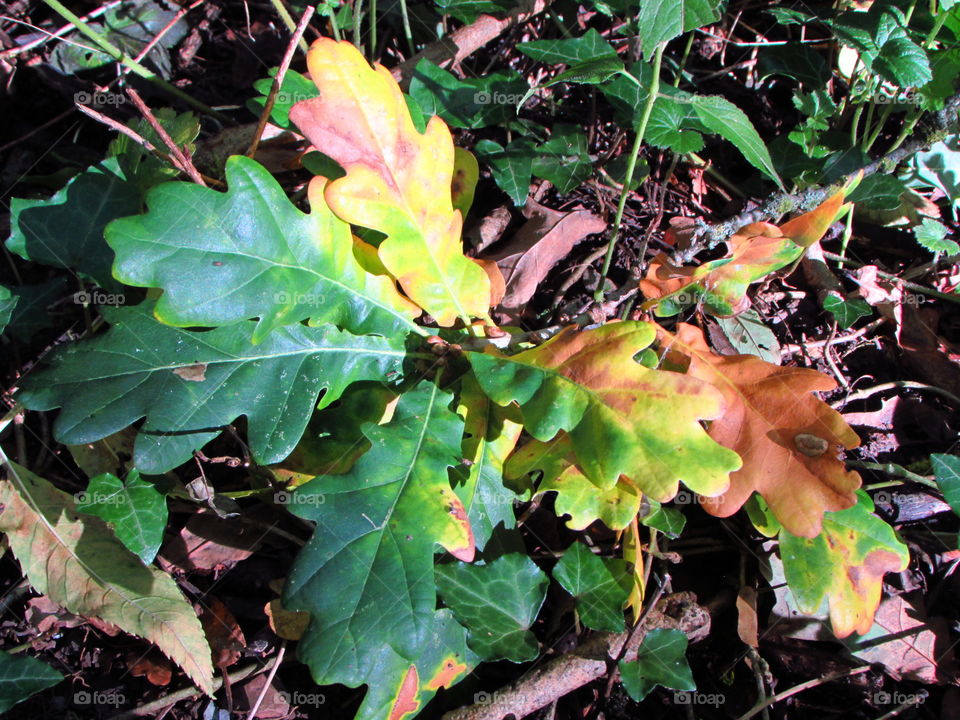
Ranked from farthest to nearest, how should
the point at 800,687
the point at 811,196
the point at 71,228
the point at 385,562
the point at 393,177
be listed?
the point at 811,196, the point at 71,228, the point at 800,687, the point at 393,177, the point at 385,562

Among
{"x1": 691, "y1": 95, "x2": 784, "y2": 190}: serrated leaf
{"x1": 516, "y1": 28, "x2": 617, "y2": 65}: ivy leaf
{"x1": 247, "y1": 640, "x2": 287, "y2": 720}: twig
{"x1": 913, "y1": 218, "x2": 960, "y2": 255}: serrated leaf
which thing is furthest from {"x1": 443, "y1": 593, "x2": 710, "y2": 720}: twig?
{"x1": 516, "y1": 28, "x2": 617, "y2": 65}: ivy leaf

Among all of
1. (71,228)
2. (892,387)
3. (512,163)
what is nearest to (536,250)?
(512,163)

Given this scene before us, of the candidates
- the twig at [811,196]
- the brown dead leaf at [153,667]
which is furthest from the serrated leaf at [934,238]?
the brown dead leaf at [153,667]

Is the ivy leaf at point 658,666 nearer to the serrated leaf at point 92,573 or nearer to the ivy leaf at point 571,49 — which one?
the serrated leaf at point 92,573

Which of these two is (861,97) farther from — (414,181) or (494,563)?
(494,563)

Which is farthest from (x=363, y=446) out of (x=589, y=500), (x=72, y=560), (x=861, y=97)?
(x=861, y=97)

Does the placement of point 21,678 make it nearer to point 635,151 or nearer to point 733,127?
point 635,151
